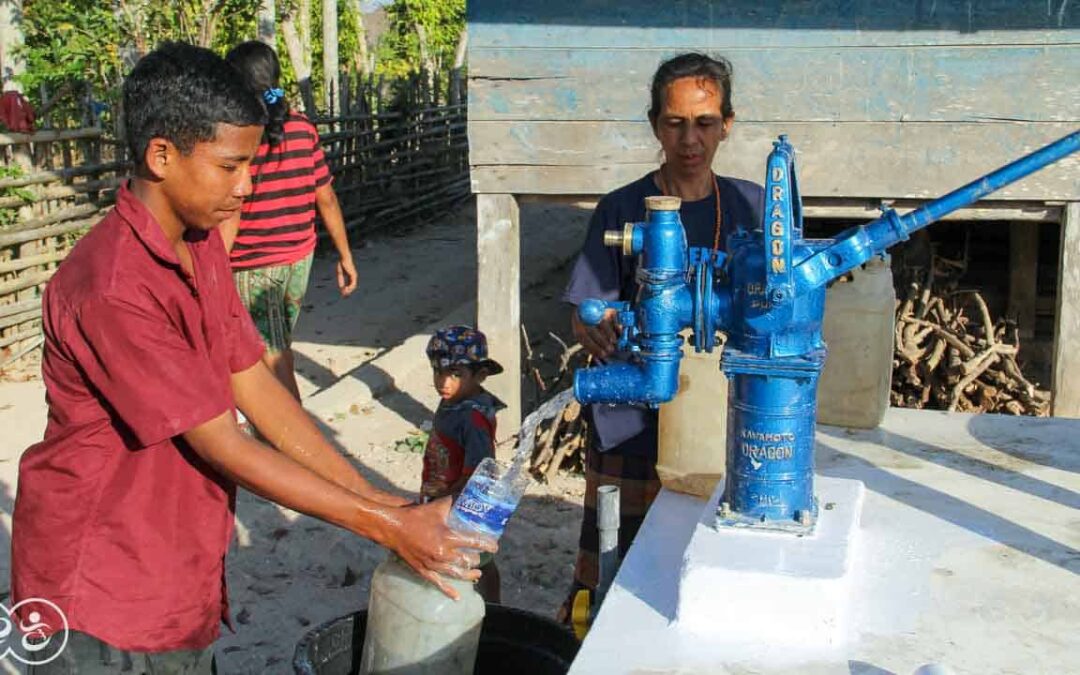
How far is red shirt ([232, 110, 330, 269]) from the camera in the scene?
17.9 ft

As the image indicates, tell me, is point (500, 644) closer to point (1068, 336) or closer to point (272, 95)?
point (272, 95)

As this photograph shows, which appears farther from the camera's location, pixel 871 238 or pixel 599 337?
pixel 599 337

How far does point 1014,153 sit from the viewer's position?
16.5ft

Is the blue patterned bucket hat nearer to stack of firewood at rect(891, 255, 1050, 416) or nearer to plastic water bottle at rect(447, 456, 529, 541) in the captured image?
plastic water bottle at rect(447, 456, 529, 541)

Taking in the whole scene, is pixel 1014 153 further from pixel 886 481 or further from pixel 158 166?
pixel 158 166

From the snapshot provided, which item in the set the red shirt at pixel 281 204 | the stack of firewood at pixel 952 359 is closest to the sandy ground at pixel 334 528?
the red shirt at pixel 281 204

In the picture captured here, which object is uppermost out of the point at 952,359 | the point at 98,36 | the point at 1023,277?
the point at 98,36

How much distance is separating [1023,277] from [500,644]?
5131 mm

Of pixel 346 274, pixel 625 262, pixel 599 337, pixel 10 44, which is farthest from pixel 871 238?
pixel 10 44

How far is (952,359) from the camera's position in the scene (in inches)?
246

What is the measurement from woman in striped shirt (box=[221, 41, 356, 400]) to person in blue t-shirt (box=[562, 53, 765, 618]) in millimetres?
2876

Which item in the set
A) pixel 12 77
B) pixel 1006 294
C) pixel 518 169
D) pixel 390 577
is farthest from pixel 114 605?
pixel 12 77

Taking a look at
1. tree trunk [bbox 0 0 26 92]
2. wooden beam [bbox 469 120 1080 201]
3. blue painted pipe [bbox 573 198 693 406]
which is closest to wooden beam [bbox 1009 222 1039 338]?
wooden beam [bbox 469 120 1080 201]

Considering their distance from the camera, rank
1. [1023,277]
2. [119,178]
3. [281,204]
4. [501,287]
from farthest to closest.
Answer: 1. [119,178]
2. [1023,277]
3. [501,287]
4. [281,204]
